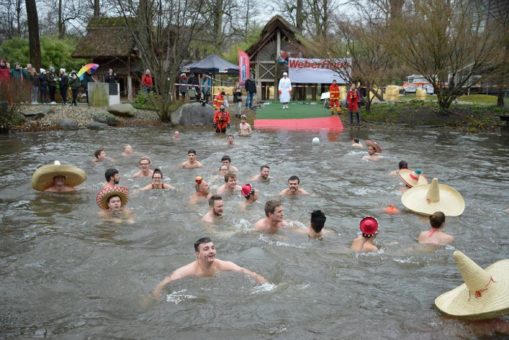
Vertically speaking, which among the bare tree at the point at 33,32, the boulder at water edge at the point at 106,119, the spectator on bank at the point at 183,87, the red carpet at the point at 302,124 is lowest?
the red carpet at the point at 302,124

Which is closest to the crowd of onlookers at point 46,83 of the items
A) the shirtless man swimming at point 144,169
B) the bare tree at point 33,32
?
the bare tree at point 33,32

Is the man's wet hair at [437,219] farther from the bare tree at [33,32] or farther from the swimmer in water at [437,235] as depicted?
the bare tree at [33,32]

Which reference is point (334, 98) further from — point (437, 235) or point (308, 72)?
point (437, 235)

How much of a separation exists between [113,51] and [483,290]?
29.0 meters

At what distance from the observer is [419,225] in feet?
29.7

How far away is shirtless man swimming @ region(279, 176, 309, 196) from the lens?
10.6 metres

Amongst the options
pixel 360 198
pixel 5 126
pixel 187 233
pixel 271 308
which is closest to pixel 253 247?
pixel 187 233

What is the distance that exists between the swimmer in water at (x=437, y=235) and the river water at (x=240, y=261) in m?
0.19

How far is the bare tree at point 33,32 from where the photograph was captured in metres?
26.6

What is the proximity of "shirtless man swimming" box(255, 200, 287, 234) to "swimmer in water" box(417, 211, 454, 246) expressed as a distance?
2.25m

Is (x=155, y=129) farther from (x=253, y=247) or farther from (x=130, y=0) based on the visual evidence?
(x=253, y=247)

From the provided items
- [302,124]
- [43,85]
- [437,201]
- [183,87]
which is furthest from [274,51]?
[437,201]

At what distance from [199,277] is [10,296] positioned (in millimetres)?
2327

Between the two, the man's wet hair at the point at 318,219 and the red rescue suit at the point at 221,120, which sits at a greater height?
the red rescue suit at the point at 221,120
